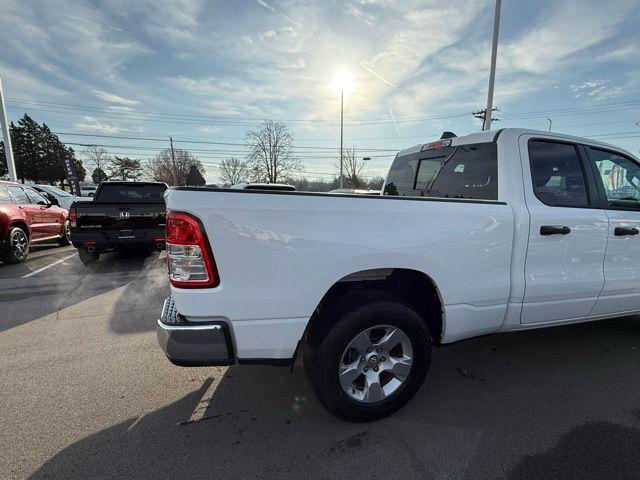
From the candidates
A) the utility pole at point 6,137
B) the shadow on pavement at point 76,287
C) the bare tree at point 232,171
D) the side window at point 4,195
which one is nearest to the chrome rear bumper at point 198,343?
the shadow on pavement at point 76,287

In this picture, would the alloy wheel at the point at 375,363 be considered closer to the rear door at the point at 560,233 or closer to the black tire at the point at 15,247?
the rear door at the point at 560,233

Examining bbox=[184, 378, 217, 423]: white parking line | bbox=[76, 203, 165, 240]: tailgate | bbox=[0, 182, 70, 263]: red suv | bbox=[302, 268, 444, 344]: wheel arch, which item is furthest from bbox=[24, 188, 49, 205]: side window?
bbox=[302, 268, 444, 344]: wheel arch

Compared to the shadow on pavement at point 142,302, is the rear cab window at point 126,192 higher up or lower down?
higher up

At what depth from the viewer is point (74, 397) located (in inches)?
109

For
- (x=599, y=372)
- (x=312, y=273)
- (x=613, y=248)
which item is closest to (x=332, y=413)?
(x=312, y=273)

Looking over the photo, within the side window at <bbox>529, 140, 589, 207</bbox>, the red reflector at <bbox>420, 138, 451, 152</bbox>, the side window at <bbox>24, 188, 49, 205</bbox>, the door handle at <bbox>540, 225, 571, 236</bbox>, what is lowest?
the door handle at <bbox>540, 225, 571, 236</bbox>

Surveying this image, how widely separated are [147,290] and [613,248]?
5.94 meters

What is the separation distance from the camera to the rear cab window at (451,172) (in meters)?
2.87

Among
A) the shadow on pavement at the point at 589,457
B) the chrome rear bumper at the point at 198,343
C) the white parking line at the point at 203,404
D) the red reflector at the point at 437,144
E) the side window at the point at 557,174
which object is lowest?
the shadow on pavement at the point at 589,457

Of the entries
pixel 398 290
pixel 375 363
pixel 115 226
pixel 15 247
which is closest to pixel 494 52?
pixel 115 226

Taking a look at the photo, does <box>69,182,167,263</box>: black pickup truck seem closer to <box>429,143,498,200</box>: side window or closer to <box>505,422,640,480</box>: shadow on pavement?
<box>429,143,498,200</box>: side window

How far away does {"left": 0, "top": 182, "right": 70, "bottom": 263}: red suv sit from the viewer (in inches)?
289

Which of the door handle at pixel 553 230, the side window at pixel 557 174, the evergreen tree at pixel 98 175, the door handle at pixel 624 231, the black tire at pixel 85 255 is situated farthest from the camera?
the evergreen tree at pixel 98 175

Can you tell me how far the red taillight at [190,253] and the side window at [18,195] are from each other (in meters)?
8.56
